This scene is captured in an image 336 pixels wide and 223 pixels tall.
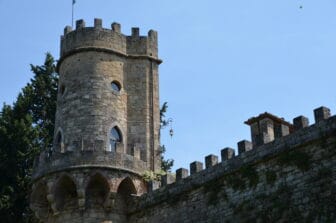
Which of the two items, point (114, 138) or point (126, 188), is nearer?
point (126, 188)

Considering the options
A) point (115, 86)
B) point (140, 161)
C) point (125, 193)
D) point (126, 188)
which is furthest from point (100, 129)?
point (125, 193)

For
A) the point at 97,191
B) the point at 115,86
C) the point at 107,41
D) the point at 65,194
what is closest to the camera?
the point at 97,191

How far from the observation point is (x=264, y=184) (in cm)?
1755

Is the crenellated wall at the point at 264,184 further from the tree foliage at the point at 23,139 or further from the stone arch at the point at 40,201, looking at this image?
the tree foliage at the point at 23,139

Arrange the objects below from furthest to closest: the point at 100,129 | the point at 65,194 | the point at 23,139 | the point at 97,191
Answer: the point at 23,139 < the point at 100,129 < the point at 65,194 < the point at 97,191

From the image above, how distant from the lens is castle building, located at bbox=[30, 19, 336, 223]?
16.6m

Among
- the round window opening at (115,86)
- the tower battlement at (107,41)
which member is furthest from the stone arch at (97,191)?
the tower battlement at (107,41)

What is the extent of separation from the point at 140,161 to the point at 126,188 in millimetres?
992

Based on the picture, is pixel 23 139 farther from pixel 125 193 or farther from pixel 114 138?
pixel 125 193

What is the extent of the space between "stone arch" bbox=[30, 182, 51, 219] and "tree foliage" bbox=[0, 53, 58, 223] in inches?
148

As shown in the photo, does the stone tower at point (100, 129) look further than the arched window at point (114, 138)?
No

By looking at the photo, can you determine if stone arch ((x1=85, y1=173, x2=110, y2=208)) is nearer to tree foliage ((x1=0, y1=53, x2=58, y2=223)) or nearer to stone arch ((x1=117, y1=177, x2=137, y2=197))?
stone arch ((x1=117, y1=177, x2=137, y2=197))

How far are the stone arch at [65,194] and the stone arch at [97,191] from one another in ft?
1.53

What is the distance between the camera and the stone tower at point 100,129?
21.0m
